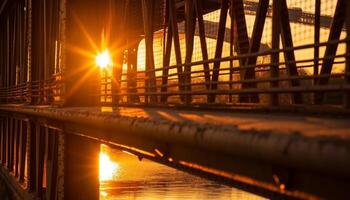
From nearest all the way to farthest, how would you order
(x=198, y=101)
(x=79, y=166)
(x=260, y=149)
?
(x=260, y=149), (x=79, y=166), (x=198, y=101)

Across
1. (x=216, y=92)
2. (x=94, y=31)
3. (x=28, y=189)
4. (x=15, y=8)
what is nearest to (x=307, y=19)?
(x=216, y=92)

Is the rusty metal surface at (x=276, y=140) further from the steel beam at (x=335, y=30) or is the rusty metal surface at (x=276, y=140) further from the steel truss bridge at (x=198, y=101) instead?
the steel beam at (x=335, y=30)

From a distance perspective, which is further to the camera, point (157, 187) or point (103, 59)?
point (157, 187)

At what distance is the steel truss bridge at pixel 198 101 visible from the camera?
11.7 feet

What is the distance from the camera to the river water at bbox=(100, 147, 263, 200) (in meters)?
26.0

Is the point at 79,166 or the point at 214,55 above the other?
the point at 214,55

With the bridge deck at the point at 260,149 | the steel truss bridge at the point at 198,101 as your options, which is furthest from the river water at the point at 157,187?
the bridge deck at the point at 260,149

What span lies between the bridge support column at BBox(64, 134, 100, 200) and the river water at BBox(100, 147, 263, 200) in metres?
14.8

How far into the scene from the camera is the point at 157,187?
2911 centimetres

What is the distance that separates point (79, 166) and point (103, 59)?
2712 mm

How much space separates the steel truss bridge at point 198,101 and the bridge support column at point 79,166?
0.07ft

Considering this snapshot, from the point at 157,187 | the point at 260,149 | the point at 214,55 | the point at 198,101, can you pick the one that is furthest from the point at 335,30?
the point at 157,187

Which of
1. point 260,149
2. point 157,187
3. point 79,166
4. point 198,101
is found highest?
point 198,101

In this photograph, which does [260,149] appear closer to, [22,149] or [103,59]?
[103,59]
